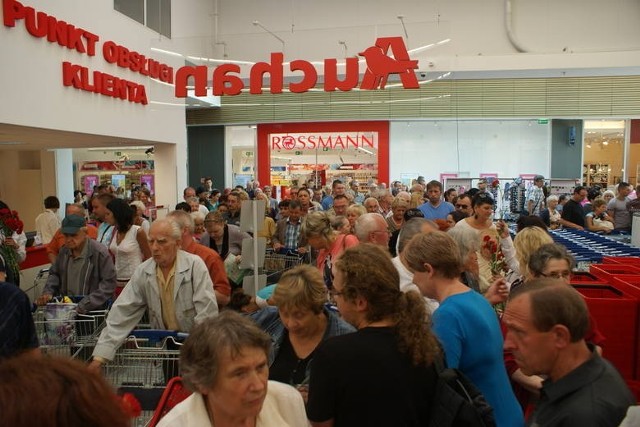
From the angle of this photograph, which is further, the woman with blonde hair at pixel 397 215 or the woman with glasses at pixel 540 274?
the woman with blonde hair at pixel 397 215

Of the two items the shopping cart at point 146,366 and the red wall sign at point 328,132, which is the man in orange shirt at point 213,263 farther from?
the red wall sign at point 328,132

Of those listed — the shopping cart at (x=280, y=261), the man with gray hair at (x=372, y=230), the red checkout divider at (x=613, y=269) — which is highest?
the man with gray hair at (x=372, y=230)

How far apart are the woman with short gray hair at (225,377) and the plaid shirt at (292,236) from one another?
5.95 metres

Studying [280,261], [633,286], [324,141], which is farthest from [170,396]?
[324,141]

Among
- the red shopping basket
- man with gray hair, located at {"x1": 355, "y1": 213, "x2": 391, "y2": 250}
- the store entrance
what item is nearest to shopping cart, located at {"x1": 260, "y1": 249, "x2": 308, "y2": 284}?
man with gray hair, located at {"x1": 355, "y1": 213, "x2": 391, "y2": 250}

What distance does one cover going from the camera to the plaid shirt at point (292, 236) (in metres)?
7.89

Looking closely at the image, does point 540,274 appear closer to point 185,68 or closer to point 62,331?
point 62,331

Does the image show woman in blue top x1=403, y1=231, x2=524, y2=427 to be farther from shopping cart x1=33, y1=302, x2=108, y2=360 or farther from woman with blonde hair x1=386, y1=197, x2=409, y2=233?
woman with blonde hair x1=386, y1=197, x2=409, y2=233

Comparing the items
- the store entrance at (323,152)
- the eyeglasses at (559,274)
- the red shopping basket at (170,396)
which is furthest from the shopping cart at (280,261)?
the store entrance at (323,152)

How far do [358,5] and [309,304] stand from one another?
47.5 feet

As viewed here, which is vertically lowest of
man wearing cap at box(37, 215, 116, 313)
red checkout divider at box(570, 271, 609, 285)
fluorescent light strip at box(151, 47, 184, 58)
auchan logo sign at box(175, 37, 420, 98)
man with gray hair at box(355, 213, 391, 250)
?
red checkout divider at box(570, 271, 609, 285)

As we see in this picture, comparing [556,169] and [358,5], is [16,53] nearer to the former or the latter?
[358,5]

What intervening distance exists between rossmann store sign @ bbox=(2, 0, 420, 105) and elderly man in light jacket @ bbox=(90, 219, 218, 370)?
7.00 meters

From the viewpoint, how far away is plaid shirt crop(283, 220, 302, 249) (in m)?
7.89
